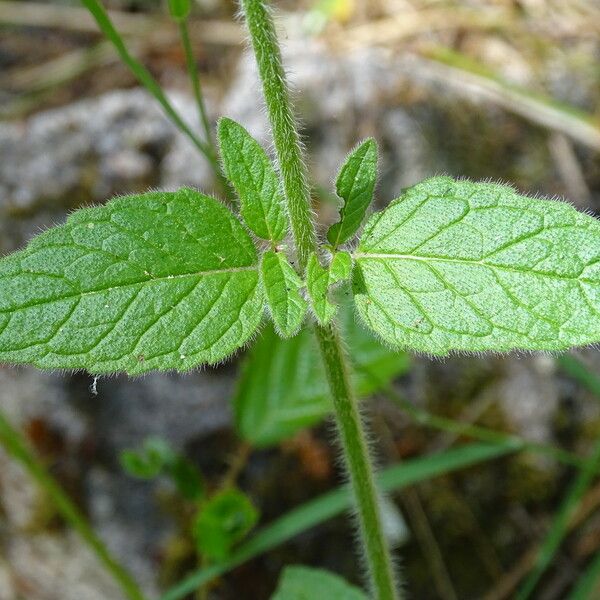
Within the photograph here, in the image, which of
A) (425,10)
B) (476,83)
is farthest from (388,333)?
(425,10)

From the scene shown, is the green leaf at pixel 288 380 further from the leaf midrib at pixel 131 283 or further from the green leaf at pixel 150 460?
the leaf midrib at pixel 131 283

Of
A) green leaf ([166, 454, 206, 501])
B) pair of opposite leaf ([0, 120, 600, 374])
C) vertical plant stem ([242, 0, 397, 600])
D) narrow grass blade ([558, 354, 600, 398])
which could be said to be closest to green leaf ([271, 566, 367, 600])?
vertical plant stem ([242, 0, 397, 600])

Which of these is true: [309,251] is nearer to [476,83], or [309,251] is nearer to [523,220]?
[523,220]

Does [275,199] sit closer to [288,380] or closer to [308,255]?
[308,255]

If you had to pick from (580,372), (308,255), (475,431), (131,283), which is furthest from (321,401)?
(131,283)

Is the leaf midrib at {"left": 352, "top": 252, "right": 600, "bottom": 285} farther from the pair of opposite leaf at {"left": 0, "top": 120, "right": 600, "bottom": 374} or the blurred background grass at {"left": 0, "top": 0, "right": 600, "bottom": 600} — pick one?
the blurred background grass at {"left": 0, "top": 0, "right": 600, "bottom": 600}

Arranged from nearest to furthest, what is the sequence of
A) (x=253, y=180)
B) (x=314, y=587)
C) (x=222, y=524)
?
(x=253, y=180)
(x=314, y=587)
(x=222, y=524)
